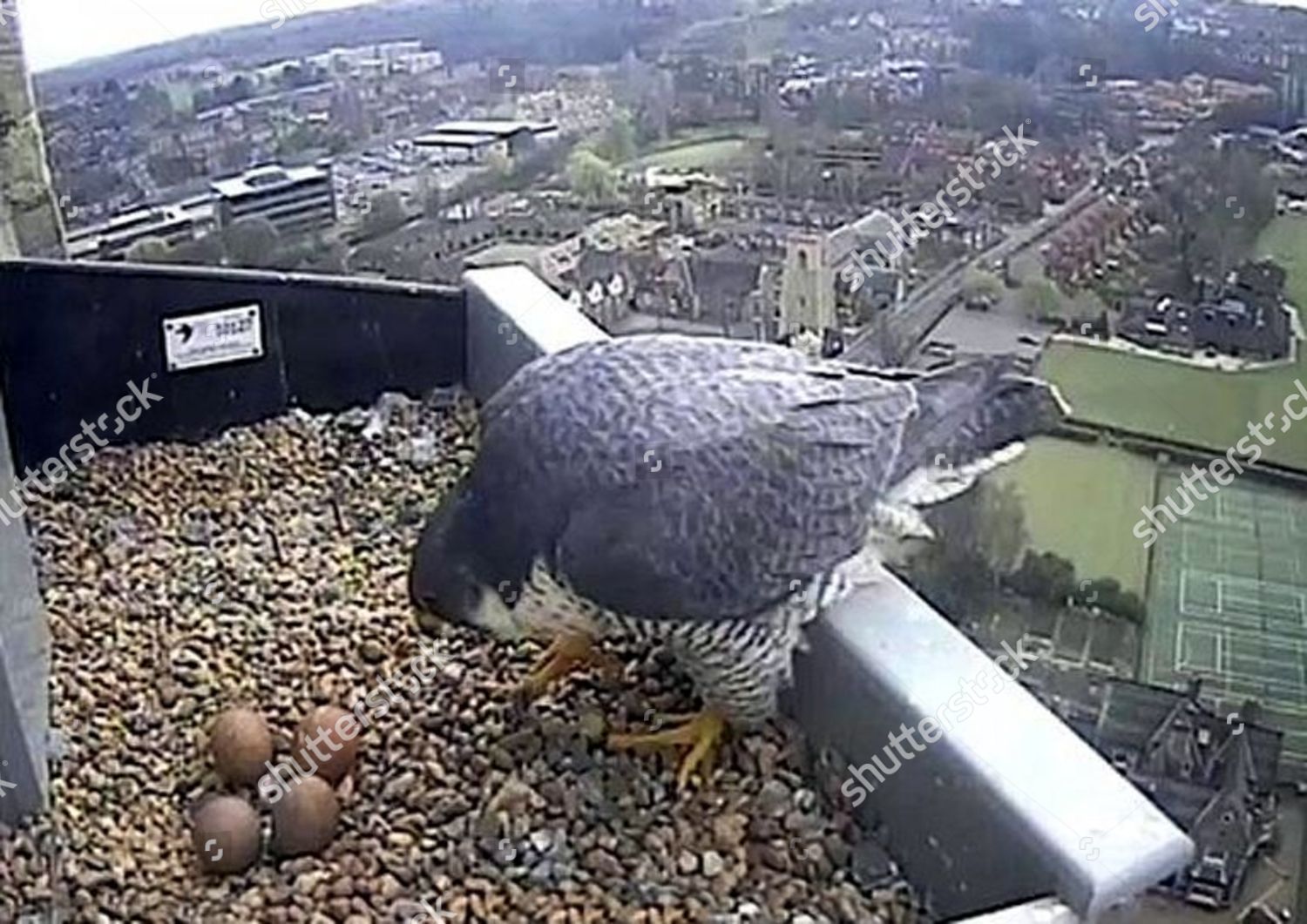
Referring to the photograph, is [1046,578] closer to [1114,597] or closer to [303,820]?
[1114,597]

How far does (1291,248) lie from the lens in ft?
5.54

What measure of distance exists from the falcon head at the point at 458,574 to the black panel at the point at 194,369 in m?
0.96

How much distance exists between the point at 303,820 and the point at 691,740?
0.41 meters

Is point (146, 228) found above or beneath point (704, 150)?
beneath

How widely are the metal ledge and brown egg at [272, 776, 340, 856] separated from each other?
0.51m

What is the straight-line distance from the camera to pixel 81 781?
5.69ft

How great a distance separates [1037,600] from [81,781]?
1060mm

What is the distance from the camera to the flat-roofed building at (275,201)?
2572 mm

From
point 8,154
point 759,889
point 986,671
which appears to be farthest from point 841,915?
point 8,154

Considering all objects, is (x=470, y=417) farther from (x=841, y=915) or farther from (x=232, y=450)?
(x=841, y=915)

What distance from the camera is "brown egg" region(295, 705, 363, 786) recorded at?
1.68 m

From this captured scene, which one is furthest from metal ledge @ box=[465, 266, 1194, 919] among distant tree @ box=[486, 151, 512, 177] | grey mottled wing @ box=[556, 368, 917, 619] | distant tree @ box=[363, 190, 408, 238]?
distant tree @ box=[363, 190, 408, 238]

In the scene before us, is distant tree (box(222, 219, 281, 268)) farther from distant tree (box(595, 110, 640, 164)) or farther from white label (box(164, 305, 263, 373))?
distant tree (box(595, 110, 640, 164))

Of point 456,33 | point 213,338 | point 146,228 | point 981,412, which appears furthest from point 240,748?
point 456,33
